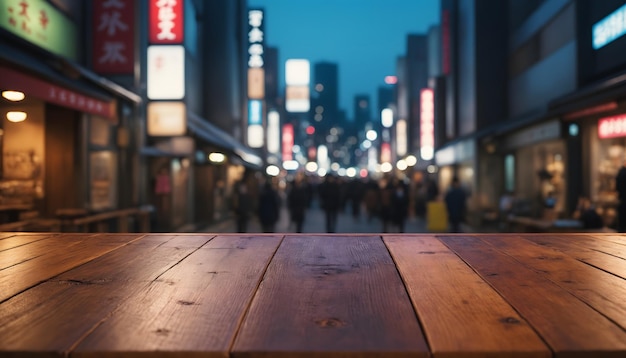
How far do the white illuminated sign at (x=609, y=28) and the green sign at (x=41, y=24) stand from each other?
37.3 feet

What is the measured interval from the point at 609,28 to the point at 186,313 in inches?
543

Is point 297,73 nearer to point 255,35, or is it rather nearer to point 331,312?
point 255,35

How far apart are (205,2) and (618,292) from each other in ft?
85.8

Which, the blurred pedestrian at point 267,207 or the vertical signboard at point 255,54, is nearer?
the blurred pedestrian at point 267,207

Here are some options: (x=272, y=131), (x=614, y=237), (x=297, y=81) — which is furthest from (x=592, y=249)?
(x=297, y=81)

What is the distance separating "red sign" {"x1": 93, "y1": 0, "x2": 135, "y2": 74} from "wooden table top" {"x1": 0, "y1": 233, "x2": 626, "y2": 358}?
1033 cm

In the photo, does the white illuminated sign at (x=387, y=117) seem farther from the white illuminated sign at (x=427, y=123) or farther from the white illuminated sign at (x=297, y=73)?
the white illuminated sign at (x=427, y=123)

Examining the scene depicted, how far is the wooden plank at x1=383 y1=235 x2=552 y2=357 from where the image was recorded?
145 cm

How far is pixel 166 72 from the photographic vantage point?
15.0 metres

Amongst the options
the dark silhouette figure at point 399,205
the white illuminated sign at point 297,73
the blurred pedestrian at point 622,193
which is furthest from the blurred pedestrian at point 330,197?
the white illuminated sign at point 297,73

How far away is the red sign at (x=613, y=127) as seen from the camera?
1126 centimetres

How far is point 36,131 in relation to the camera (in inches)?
448

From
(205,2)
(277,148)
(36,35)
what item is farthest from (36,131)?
(277,148)

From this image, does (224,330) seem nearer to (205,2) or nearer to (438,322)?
(438,322)
